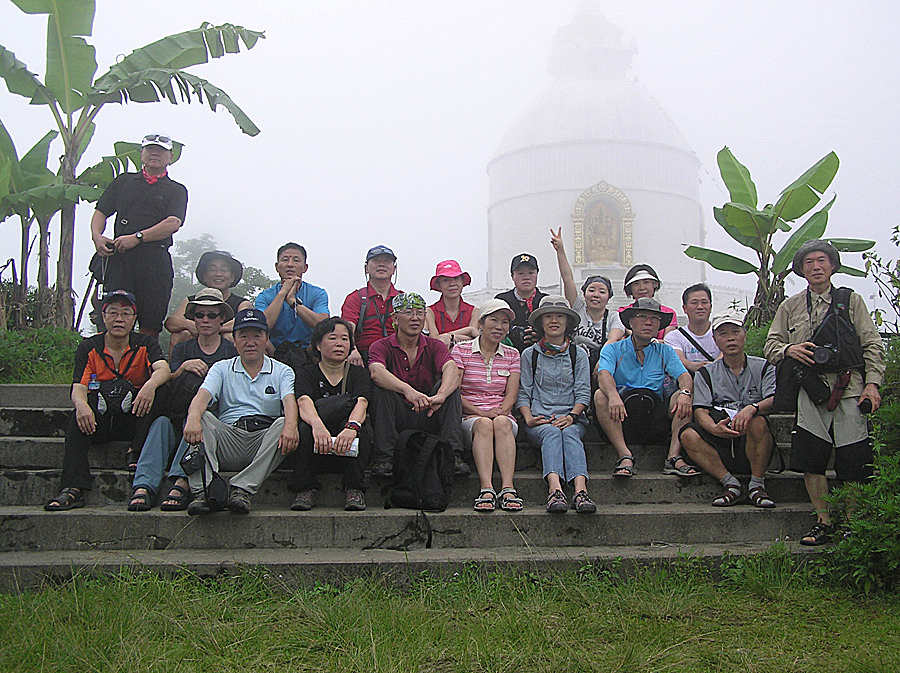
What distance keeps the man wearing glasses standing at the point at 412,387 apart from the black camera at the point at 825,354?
2.17 m

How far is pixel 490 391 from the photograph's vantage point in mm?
5273

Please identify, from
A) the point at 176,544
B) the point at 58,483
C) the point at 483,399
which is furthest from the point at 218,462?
the point at 483,399

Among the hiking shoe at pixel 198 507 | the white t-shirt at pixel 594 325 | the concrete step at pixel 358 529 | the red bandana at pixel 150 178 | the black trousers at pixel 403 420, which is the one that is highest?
the red bandana at pixel 150 178

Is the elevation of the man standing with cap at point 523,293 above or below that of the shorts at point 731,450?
above

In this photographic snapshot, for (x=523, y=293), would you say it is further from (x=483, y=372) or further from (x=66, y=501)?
(x=66, y=501)

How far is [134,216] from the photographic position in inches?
226

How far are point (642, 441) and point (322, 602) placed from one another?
2725 mm

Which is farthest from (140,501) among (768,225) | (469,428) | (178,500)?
(768,225)

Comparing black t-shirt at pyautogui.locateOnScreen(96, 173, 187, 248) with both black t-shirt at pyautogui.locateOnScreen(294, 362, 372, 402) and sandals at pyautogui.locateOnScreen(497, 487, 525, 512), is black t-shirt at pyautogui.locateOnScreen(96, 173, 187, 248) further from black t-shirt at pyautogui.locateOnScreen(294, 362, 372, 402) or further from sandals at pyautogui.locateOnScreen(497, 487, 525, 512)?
sandals at pyautogui.locateOnScreen(497, 487, 525, 512)

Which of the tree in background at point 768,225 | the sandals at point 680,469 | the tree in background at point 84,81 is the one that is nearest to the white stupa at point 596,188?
the tree in background at point 768,225

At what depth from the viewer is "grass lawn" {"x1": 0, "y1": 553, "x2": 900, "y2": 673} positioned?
3.12 metres

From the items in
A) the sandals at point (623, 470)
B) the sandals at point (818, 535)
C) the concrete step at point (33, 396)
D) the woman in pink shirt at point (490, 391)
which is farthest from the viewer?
the concrete step at point (33, 396)

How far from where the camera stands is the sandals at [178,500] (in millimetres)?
4410

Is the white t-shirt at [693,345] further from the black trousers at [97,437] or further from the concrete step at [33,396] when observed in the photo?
the concrete step at [33,396]
